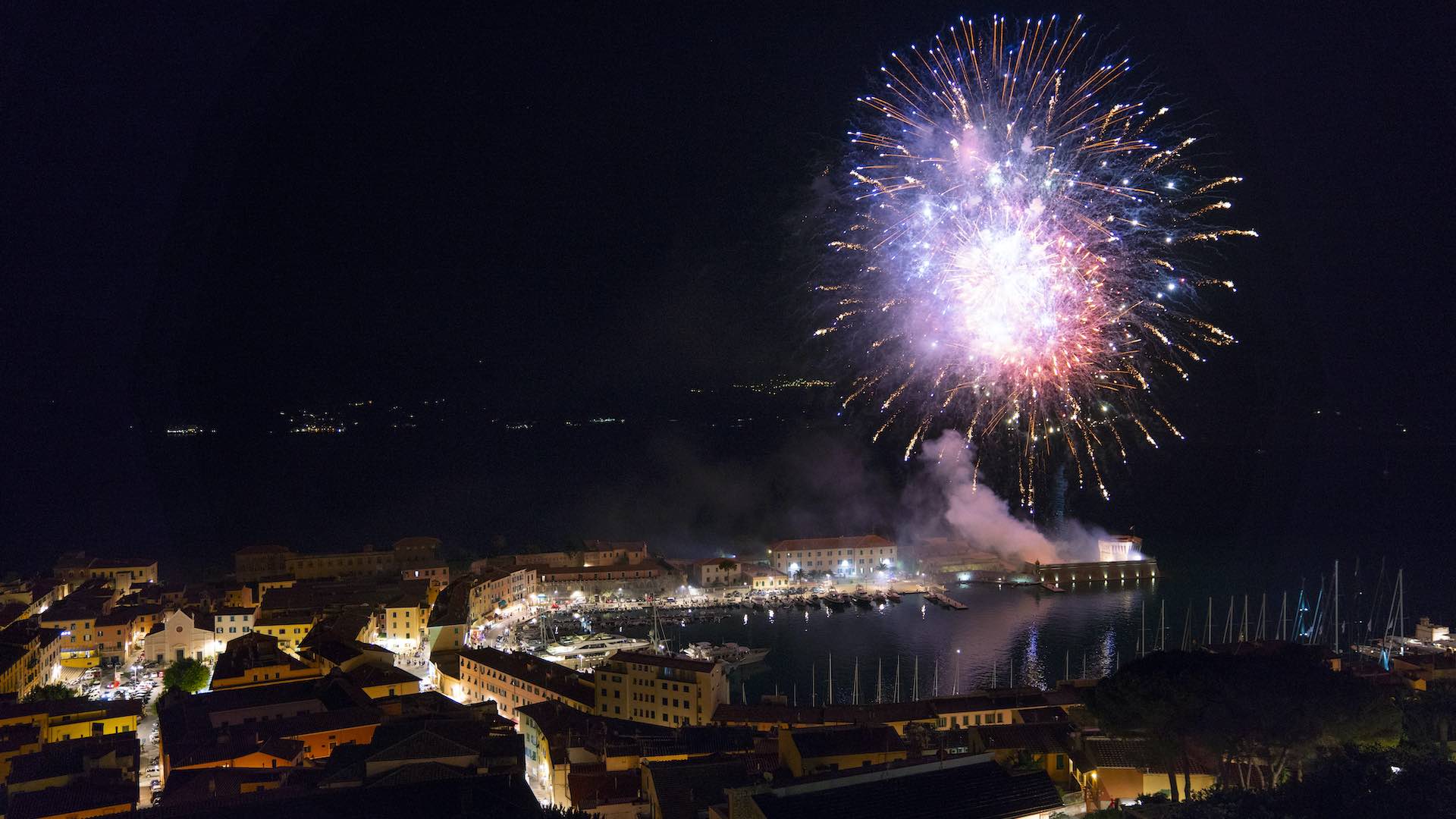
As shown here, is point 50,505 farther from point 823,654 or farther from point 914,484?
point 823,654

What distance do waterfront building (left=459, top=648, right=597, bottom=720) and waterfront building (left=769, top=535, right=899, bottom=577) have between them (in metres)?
6.96

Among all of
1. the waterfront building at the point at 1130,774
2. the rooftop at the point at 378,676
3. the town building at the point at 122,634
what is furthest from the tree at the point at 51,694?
the waterfront building at the point at 1130,774

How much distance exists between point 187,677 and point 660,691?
4.22 meters

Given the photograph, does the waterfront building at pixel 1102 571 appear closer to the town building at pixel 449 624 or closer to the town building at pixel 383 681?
the town building at pixel 449 624

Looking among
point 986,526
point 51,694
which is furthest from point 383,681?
point 986,526

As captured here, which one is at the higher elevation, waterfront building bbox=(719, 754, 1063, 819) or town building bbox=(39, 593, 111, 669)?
waterfront building bbox=(719, 754, 1063, 819)

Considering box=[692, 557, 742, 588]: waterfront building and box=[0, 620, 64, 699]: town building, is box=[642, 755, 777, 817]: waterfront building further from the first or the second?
box=[692, 557, 742, 588]: waterfront building

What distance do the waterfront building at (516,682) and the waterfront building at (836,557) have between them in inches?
274

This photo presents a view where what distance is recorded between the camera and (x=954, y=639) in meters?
11.9

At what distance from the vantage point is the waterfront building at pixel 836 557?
53.3 feet

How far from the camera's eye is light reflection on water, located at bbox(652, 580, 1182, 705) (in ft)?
33.4

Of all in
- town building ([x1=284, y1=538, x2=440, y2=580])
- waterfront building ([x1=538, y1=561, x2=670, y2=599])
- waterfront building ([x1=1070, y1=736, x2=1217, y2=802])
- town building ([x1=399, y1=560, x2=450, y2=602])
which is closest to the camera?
waterfront building ([x1=1070, y1=736, x2=1217, y2=802])

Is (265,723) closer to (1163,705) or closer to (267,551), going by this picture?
(1163,705)

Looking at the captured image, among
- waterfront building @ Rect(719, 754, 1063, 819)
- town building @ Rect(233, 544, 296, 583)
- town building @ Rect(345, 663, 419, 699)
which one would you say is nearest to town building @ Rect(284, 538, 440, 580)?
town building @ Rect(233, 544, 296, 583)
